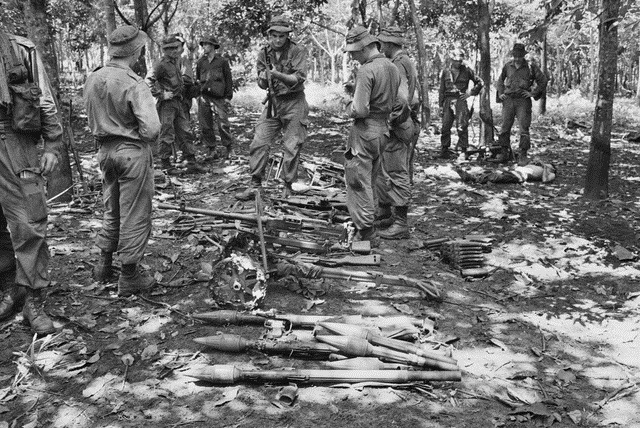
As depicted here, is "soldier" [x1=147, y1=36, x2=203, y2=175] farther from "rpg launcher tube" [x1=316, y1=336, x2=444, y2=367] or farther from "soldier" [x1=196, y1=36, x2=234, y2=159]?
"rpg launcher tube" [x1=316, y1=336, x2=444, y2=367]

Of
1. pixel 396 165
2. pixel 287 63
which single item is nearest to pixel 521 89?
pixel 396 165

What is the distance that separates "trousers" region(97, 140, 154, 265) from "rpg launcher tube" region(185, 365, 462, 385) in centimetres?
162

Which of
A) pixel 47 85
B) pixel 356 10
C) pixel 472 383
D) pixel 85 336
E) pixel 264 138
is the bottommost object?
pixel 472 383

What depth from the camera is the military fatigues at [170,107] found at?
10.3m

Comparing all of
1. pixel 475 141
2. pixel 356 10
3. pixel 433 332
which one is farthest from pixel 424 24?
pixel 433 332

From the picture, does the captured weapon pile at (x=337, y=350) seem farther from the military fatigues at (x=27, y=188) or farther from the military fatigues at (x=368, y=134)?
the military fatigues at (x=368, y=134)

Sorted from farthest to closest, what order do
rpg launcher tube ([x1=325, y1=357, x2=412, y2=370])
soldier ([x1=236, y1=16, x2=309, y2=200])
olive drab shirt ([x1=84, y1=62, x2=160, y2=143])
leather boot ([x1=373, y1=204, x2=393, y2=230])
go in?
soldier ([x1=236, y1=16, x2=309, y2=200]), leather boot ([x1=373, y1=204, x2=393, y2=230]), olive drab shirt ([x1=84, y1=62, x2=160, y2=143]), rpg launcher tube ([x1=325, y1=357, x2=412, y2=370])

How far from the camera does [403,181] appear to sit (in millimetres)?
7523

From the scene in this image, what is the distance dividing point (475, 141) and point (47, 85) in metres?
13.0

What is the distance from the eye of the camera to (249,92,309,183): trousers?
26.9 ft

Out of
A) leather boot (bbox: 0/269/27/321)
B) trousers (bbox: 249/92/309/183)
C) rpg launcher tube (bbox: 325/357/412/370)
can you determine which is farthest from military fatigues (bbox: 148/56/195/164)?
rpg launcher tube (bbox: 325/357/412/370)

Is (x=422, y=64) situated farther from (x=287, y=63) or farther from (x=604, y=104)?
(x=287, y=63)

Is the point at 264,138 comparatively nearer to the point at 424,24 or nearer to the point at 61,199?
the point at 61,199

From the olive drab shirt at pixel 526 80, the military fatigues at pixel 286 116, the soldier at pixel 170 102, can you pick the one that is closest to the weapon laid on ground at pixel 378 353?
the military fatigues at pixel 286 116
